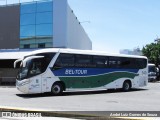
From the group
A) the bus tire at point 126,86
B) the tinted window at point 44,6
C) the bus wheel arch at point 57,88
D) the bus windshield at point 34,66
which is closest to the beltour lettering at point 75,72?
the bus wheel arch at point 57,88

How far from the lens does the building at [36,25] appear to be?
3694 cm

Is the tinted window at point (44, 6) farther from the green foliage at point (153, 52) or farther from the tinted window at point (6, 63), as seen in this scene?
the green foliage at point (153, 52)

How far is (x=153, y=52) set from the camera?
189 feet

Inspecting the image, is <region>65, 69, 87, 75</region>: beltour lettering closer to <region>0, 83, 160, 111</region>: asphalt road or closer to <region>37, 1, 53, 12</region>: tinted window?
<region>0, 83, 160, 111</region>: asphalt road

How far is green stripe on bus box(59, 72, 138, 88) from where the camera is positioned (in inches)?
868

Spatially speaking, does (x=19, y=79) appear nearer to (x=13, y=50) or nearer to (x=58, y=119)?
(x=58, y=119)

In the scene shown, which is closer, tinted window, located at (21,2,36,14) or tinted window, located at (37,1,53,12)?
tinted window, located at (37,1,53,12)

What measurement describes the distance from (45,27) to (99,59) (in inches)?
606

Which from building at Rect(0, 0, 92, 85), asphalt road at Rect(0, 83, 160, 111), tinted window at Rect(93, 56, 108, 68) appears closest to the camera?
asphalt road at Rect(0, 83, 160, 111)

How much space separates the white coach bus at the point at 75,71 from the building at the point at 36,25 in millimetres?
12116

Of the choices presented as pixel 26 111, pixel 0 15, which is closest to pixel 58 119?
pixel 26 111

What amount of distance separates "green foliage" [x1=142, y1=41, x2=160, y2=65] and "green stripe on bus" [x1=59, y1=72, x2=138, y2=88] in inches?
1295

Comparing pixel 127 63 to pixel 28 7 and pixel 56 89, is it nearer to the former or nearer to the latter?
pixel 56 89

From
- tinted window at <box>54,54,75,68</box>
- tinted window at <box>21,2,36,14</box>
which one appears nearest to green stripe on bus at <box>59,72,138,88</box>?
tinted window at <box>54,54,75,68</box>
